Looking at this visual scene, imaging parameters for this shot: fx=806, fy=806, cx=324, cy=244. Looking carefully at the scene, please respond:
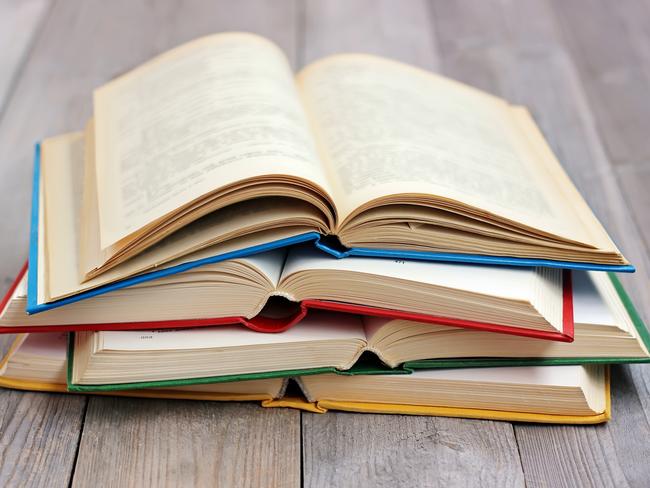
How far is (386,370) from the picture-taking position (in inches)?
36.9

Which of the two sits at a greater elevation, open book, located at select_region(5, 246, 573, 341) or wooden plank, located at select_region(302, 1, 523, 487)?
open book, located at select_region(5, 246, 573, 341)

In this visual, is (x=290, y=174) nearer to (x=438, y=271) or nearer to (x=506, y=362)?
(x=438, y=271)

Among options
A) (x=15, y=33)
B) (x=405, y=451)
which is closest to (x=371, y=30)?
(x=15, y=33)

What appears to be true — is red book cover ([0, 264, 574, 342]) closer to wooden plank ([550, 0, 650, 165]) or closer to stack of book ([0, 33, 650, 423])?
stack of book ([0, 33, 650, 423])

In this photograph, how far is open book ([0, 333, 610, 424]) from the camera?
0.94 metres

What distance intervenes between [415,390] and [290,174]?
1.02 feet

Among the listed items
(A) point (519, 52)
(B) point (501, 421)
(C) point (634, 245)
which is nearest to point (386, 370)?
(B) point (501, 421)

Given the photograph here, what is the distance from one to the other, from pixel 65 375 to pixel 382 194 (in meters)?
0.44

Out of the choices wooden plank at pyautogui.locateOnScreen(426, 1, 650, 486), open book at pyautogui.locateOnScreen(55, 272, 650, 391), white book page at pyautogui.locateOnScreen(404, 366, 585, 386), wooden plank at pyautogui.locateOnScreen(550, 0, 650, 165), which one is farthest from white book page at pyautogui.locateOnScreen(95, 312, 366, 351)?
wooden plank at pyautogui.locateOnScreen(550, 0, 650, 165)

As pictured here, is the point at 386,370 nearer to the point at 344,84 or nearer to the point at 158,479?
the point at 158,479

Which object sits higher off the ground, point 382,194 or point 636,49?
point 636,49

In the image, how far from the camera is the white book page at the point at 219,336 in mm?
900

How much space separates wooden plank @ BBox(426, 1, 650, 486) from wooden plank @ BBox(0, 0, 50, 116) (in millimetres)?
898

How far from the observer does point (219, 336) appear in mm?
912
